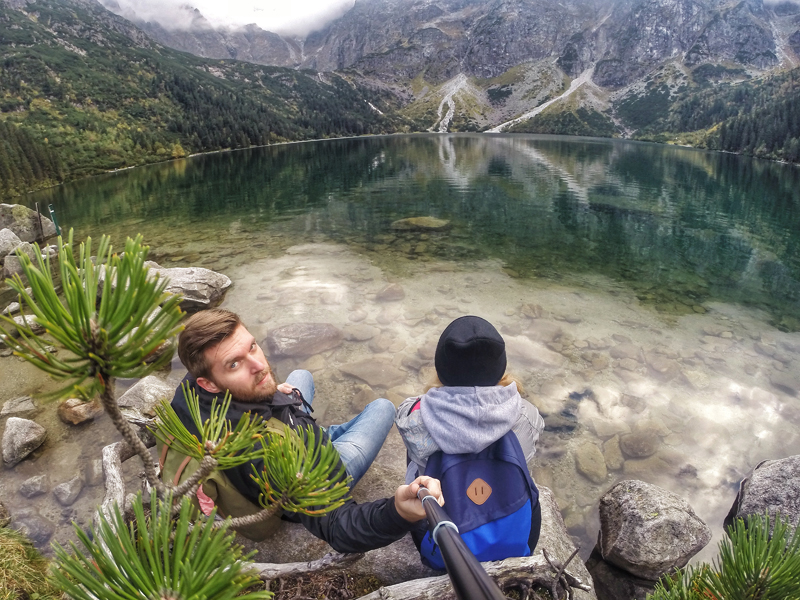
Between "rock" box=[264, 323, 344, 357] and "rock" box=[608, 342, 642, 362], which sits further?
"rock" box=[264, 323, 344, 357]

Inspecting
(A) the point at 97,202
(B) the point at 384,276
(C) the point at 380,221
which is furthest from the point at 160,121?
(B) the point at 384,276

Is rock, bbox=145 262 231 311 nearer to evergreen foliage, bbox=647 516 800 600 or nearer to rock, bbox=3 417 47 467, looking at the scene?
rock, bbox=3 417 47 467

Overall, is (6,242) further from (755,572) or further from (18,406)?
(755,572)

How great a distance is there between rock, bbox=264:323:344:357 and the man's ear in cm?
669

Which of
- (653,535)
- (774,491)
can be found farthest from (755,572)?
(774,491)

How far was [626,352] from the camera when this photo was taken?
9172 mm

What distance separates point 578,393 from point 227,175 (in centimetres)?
4884

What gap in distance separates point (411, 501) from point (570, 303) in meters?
10.8

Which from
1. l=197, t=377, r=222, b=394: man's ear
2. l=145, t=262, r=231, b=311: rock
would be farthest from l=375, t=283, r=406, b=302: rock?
l=197, t=377, r=222, b=394: man's ear

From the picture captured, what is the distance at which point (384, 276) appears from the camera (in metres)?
13.9

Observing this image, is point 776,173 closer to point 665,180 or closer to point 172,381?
point 665,180

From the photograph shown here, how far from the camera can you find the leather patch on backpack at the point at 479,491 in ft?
8.79

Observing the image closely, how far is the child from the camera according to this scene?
2670mm

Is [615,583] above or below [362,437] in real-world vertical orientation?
below
